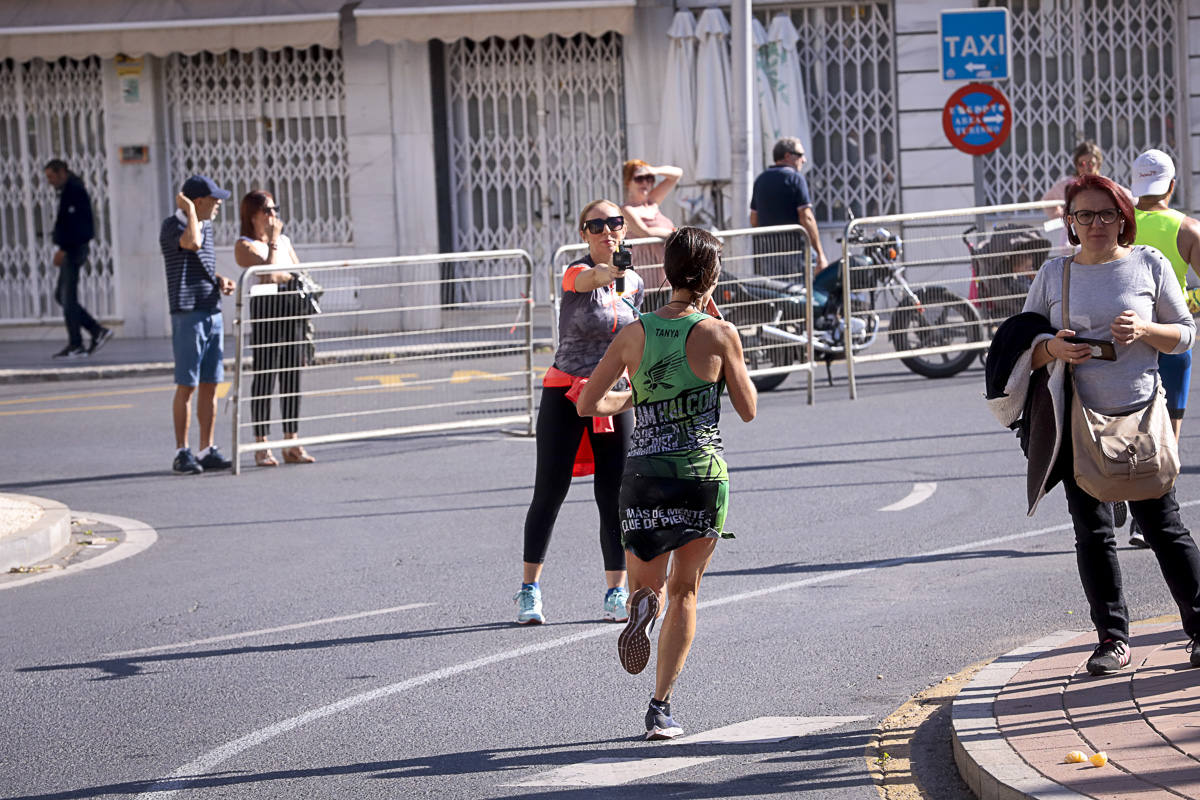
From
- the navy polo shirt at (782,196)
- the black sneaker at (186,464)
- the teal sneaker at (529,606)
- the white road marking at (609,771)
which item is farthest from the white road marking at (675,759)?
the navy polo shirt at (782,196)

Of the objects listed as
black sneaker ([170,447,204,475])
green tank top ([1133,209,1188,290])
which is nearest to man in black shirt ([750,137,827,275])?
black sneaker ([170,447,204,475])

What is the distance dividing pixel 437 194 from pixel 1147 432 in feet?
53.0

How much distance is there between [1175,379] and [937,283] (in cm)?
732

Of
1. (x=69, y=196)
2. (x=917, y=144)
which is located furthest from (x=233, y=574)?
(x=917, y=144)

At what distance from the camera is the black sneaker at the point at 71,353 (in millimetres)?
19272

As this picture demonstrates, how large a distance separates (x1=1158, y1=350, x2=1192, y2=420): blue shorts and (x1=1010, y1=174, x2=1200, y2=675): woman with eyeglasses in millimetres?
1358

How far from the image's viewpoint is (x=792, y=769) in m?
5.29

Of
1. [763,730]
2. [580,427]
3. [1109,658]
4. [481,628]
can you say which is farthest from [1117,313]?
[481,628]

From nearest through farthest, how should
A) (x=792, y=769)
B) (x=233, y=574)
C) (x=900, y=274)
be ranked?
(x=792, y=769), (x=233, y=574), (x=900, y=274)

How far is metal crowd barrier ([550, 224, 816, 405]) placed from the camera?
45.3 ft

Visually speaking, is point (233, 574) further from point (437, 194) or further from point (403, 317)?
point (437, 194)

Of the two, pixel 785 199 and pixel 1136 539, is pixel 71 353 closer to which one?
pixel 785 199

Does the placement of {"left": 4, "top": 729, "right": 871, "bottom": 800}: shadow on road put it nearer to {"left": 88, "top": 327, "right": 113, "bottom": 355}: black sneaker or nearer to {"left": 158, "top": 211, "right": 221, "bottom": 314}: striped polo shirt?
{"left": 158, "top": 211, "right": 221, "bottom": 314}: striped polo shirt

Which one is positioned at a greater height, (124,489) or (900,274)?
(900,274)
